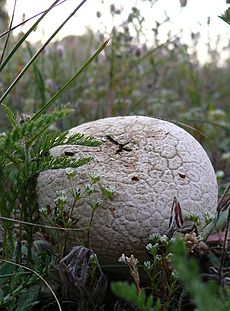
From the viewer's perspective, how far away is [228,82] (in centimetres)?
560

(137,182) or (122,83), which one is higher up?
(122,83)

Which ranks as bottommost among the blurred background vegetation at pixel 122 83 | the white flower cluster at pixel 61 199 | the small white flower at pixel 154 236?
the small white flower at pixel 154 236

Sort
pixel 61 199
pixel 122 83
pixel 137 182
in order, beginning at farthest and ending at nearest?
1. pixel 122 83
2. pixel 137 182
3. pixel 61 199

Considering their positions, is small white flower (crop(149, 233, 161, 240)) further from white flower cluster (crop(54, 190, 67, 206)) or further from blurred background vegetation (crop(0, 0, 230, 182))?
blurred background vegetation (crop(0, 0, 230, 182))

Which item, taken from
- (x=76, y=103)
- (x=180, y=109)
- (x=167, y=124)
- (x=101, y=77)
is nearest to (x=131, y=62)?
(x=76, y=103)

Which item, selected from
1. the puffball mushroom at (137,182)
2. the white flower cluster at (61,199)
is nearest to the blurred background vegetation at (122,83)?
the puffball mushroom at (137,182)

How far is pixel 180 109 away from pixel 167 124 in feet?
8.48

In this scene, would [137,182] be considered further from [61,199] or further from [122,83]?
[122,83]

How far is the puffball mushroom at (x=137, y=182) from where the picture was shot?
4.60 feet

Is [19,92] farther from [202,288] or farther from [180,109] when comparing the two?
[202,288]

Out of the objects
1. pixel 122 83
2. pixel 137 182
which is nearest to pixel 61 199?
pixel 137 182

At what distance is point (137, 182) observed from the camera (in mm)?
1438

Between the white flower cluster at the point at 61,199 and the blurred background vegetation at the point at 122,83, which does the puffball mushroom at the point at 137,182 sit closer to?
the white flower cluster at the point at 61,199

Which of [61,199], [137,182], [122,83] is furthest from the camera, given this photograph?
[122,83]
